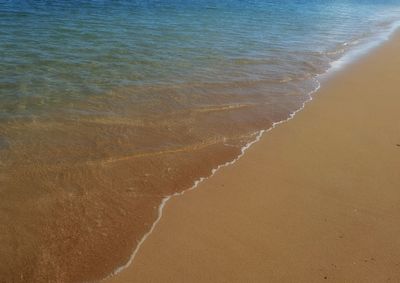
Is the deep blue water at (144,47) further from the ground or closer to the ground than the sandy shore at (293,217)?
further from the ground

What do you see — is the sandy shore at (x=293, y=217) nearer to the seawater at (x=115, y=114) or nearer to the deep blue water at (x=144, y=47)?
the seawater at (x=115, y=114)

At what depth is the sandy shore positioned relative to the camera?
3.87m

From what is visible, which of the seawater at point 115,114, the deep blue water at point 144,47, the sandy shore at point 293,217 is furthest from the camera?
the deep blue water at point 144,47

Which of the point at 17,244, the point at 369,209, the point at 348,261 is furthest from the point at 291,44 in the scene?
the point at 17,244

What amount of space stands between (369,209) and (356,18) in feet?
58.4

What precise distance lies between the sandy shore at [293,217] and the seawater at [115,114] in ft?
1.15

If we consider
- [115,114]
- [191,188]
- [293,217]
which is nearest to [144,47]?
[115,114]

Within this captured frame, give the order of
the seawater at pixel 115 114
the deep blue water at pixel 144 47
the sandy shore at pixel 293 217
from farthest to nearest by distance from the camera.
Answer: the deep blue water at pixel 144 47
the seawater at pixel 115 114
the sandy shore at pixel 293 217

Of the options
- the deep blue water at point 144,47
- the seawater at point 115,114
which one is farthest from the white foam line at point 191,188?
the deep blue water at point 144,47

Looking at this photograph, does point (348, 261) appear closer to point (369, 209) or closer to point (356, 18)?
point (369, 209)

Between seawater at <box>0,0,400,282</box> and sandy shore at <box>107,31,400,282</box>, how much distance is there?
1.15 ft

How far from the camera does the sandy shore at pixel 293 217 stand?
387 centimetres

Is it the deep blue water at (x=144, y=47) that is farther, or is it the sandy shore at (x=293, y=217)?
the deep blue water at (x=144, y=47)

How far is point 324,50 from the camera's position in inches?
492
